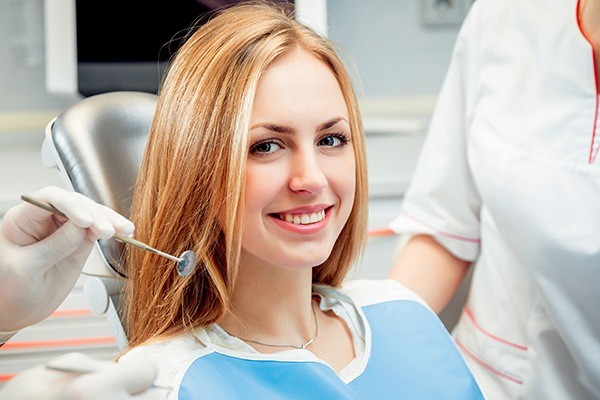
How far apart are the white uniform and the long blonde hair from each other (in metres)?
0.36

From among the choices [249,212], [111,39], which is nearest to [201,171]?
[249,212]

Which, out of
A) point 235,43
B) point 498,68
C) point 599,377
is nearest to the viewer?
point 235,43

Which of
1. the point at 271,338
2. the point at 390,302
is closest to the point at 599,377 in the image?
the point at 390,302

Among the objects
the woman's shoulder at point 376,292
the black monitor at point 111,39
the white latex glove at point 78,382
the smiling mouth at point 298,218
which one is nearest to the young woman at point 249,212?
the smiling mouth at point 298,218

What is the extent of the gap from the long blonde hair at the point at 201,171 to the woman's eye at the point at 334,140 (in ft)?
0.27

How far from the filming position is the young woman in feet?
2.96

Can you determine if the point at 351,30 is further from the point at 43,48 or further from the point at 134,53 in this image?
the point at 43,48

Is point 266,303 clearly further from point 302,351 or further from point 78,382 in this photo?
point 78,382

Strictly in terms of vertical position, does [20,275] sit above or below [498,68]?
below

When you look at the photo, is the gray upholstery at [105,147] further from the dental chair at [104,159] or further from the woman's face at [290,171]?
the woman's face at [290,171]

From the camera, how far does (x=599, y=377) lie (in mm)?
1131

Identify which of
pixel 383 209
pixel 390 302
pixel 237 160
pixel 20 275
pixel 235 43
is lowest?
pixel 383 209

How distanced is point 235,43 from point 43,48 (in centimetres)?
92

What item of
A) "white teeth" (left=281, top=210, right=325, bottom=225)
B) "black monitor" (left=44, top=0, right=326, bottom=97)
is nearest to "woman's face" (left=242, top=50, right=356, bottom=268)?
"white teeth" (left=281, top=210, right=325, bottom=225)
